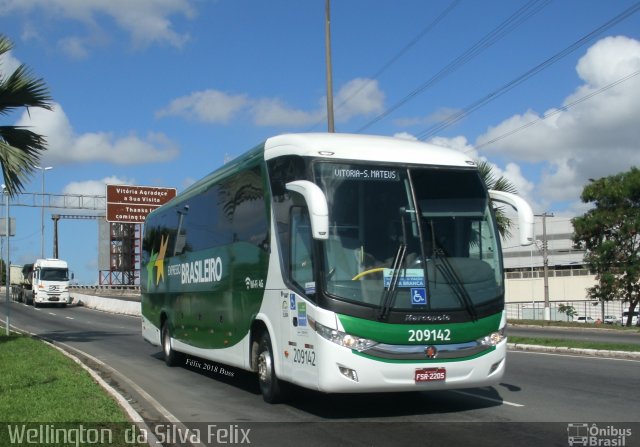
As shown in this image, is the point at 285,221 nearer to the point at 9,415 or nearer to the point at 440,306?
the point at 440,306

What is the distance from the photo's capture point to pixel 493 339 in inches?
378

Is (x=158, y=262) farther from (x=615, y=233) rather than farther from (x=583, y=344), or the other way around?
(x=615, y=233)

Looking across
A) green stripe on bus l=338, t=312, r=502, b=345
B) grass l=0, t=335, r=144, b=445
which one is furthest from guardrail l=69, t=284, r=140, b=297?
green stripe on bus l=338, t=312, r=502, b=345

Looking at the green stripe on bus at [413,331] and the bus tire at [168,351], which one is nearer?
the green stripe on bus at [413,331]

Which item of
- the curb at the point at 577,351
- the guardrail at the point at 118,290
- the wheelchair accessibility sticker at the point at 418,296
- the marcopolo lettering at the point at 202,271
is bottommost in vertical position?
the guardrail at the point at 118,290

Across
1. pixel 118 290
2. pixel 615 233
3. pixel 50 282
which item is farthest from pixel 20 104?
pixel 118 290

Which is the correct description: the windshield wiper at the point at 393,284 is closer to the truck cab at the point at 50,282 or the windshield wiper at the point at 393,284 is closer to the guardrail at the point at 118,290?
the truck cab at the point at 50,282

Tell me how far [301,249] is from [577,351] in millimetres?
11211

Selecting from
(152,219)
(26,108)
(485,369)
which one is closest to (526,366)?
(485,369)

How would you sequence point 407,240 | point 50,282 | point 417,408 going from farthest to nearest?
point 50,282 → point 417,408 → point 407,240

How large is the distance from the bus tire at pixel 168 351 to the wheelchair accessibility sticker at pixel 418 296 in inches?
361

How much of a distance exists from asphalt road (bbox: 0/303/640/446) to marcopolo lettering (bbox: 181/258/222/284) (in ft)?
6.33

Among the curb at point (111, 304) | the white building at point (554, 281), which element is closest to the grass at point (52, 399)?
the curb at point (111, 304)

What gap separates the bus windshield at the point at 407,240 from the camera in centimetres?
913
